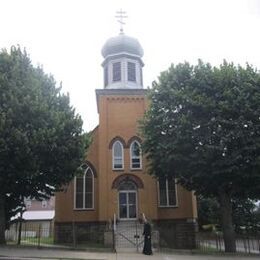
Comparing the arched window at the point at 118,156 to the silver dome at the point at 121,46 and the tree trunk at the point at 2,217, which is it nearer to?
the silver dome at the point at 121,46

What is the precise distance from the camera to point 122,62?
35.1 metres

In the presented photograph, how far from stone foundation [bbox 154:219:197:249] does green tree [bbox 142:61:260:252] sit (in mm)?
4001

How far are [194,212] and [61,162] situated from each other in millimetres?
13733

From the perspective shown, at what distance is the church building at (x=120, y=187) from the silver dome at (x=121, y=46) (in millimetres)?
3103

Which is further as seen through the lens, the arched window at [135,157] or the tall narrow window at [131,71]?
the tall narrow window at [131,71]

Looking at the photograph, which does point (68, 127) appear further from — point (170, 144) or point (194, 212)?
point (194, 212)

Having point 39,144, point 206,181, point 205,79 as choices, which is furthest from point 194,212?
point 39,144

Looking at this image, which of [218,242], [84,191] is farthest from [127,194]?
[218,242]

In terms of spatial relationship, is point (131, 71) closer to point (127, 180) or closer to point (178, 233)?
point (127, 180)

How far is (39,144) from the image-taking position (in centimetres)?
2125

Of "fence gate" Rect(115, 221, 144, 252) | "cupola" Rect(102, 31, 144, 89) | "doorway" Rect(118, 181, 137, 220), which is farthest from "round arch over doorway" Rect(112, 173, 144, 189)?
"cupola" Rect(102, 31, 144, 89)

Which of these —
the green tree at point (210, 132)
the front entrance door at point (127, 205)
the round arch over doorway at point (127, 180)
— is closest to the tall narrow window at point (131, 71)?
the round arch over doorway at point (127, 180)

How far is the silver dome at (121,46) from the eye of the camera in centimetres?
3522

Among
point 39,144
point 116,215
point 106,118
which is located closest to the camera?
point 39,144
